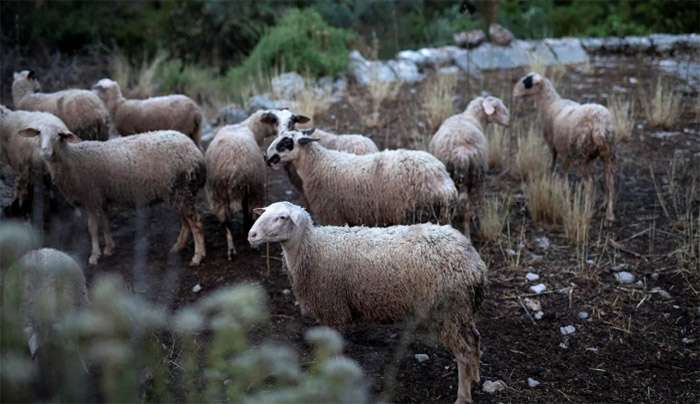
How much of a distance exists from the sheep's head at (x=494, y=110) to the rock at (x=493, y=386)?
3664 mm

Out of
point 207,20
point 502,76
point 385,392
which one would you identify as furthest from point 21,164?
point 502,76

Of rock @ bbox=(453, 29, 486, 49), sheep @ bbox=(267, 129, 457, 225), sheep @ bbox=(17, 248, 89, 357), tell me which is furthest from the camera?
rock @ bbox=(453, 29, 486, 49)

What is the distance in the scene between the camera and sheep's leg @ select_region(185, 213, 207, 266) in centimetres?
683

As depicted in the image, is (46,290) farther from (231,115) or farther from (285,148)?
(231,115)

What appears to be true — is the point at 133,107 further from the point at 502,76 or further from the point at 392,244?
the point at 502,76

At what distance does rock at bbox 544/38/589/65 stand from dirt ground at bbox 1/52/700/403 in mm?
5242

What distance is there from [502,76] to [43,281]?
1026 cm

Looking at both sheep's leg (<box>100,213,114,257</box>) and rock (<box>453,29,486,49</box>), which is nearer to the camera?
sheep's leg (<box>100,213,114,257</box>)

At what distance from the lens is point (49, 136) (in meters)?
6.65

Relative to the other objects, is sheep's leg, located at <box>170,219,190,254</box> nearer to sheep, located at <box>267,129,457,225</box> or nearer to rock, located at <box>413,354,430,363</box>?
sheep, located at <box>267,129,457,225</box>

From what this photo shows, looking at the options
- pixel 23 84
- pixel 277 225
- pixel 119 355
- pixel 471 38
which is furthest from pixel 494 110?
pixel 471 38

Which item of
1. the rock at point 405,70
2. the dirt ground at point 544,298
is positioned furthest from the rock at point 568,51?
the dirt ground at point 544,298

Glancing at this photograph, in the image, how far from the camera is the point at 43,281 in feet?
14.2

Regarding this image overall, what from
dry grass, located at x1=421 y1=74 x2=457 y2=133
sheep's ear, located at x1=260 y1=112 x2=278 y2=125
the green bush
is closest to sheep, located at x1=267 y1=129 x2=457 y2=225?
sheep's ear, located at x1=260 y1=112 x2=278 y2=125
